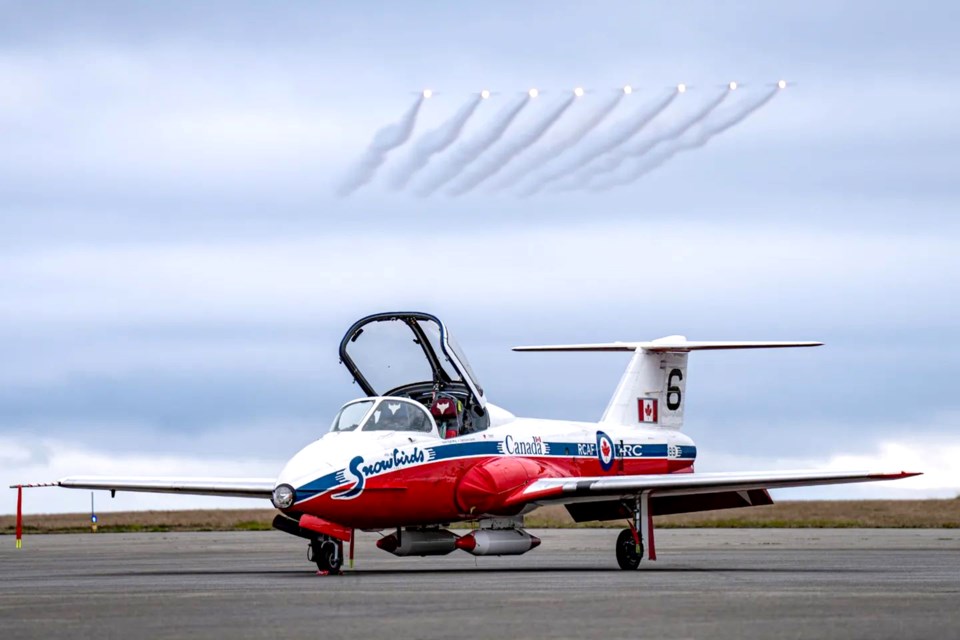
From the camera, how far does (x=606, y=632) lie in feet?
45.4

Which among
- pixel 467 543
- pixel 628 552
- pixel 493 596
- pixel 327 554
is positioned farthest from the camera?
pixel 628 552

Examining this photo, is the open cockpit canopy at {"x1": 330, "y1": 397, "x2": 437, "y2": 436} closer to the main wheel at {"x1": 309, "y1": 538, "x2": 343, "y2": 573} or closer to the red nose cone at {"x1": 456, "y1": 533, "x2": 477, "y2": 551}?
the red nose cone at {"x1": 456, "y1": 533, "x2": 477, "y2": 551}

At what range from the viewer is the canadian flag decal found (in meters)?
34.4

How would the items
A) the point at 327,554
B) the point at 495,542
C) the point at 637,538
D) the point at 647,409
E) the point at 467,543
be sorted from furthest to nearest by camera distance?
1. the point at 647,409
2. the point at 637,538
3. the point at 495,542
4. the point at 467,543
5. the point at 327,554

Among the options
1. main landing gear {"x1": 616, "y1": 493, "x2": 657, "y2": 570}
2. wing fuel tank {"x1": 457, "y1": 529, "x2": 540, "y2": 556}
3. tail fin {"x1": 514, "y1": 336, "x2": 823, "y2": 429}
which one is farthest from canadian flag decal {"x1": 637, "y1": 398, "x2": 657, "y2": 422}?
wing fuel tank {"x1": 457, "y1": 529, "x2": 540, "y2": 556}

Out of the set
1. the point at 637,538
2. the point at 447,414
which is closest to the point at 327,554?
the point at 447,414

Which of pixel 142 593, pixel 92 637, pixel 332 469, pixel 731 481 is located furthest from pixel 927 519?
pixel 92 637

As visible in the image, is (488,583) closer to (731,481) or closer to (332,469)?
(332,469)

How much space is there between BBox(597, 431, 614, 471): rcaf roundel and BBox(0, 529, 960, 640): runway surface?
2.11 m

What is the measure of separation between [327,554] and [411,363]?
5.21 meters

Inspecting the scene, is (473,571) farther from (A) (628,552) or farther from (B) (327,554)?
(A) (628,552)

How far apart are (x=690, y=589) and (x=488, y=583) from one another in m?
3.21

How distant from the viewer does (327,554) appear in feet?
85.7

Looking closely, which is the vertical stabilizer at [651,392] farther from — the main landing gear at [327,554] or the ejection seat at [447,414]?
the main landing gear at [327,554]
